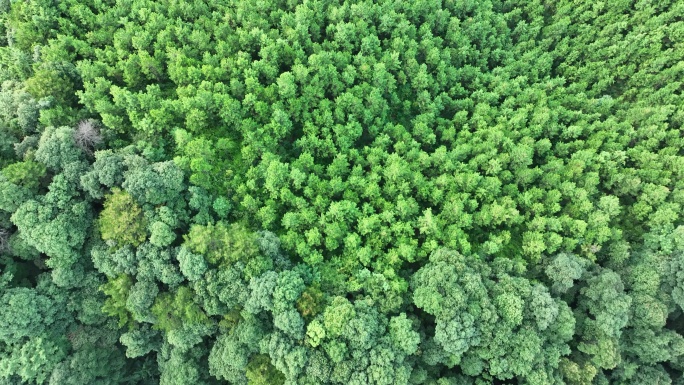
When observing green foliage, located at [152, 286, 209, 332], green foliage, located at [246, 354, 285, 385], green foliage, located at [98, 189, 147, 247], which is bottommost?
green foliage, located at [246, 354, 285, 385]

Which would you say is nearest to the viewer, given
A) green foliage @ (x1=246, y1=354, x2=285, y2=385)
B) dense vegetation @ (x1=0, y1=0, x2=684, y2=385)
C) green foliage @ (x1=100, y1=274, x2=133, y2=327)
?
green foliage @ (x1=246, y1=354, x2=285, y2=385)

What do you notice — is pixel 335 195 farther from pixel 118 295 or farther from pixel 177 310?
pixel 118 295

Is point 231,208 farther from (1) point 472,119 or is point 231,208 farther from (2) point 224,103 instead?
(1) point 472,119

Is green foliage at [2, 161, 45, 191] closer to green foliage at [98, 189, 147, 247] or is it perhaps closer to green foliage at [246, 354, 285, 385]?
green foliage at [98, 189, 147, 247]

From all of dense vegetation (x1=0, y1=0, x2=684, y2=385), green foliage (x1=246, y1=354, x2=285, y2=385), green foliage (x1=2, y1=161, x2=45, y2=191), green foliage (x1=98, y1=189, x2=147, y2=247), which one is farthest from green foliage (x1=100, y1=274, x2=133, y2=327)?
green foliage (x1=246, y1=354, x2=285, y2=385)

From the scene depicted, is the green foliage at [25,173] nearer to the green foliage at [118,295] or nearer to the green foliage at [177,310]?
the green foliage at [118,295]

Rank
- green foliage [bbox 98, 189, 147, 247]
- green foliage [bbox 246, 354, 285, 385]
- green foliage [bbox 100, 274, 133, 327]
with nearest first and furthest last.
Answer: green foliage [bbox 246, 354, 285, 385] → green foliage [bbox 98, 189, 147, 247] → green foliage [bbox 100, 274, 133, 327]
